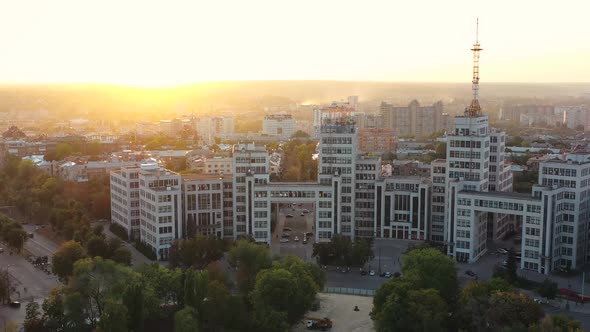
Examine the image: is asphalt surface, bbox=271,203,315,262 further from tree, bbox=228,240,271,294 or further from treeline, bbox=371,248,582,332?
treeline, bbox=371,248,582,332

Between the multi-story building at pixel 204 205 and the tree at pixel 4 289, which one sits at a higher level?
the multi-story building at pixel 204 205

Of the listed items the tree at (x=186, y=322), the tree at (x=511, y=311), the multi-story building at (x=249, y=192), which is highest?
the multi-story building at (x=249, y=192)

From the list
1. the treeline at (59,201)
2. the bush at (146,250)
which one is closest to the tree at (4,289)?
the bush at (146,250)

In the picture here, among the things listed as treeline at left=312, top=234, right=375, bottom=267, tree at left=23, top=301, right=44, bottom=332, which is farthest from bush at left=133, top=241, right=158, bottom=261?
tree at left=23, top=301, right=44, bottom=332

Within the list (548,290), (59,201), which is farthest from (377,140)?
(548,290)

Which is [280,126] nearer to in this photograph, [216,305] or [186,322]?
[216,305]

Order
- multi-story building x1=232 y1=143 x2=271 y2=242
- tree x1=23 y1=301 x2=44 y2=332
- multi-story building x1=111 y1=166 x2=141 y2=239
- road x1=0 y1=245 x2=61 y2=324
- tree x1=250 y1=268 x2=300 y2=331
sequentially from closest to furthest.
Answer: tree x1=250 y1=268 x2=300 y2=331
tree x1=23 y1=301 x2=44 y2=332
road x1=0 y1=245 x2=61 y2=324
multi-story building x1=232 y1=143 x2=271 y2=242
multi-story building x1=111 y1=166 x2=141 y2=239

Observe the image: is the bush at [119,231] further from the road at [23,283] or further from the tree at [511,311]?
the tree at [511,311]

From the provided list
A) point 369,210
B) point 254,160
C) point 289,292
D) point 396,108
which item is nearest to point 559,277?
point 369,210
